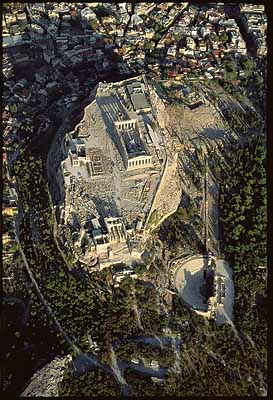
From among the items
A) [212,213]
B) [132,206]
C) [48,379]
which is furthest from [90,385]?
[212,213]

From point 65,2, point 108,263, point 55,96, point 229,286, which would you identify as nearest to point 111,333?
point 108,263

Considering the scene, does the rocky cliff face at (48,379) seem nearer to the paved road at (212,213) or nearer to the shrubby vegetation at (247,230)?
the shrubby vegetation at (247,230)

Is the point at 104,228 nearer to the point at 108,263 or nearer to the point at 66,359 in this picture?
the point at 108,263

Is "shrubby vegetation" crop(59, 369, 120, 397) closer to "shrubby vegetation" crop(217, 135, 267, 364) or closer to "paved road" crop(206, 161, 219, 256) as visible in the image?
"shrubby vegetation" crop(217, 135, 267, 364)

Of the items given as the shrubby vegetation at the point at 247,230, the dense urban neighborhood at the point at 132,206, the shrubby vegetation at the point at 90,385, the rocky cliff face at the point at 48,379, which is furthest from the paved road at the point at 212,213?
the rocky cliff face at the point at 48,379

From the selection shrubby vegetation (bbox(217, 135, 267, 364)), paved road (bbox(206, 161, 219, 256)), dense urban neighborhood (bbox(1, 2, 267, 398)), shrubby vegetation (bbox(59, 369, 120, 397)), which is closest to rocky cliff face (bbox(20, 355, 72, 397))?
dense urban neighborhood (bbox(1, 2, 267, 398))

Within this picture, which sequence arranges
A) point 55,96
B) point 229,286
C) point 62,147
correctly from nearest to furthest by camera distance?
point 229,286 < point 62,147 < point 55,96
